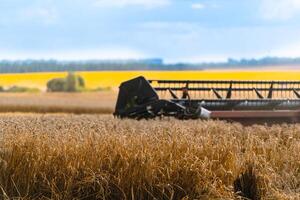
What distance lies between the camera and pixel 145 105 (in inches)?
516

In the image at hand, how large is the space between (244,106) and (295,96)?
7.08ft

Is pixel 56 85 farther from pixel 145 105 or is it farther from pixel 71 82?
pixel 145 105

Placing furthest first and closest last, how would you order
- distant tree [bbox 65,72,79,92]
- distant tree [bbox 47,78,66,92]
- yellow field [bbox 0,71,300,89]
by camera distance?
1. distant tree [bbox 65,72,79,92]
2. distant tree [bbox 47,78,66,92]
3. yellow field [bbox 0,71,300,89]

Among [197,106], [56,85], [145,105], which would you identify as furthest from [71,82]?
[145,105]

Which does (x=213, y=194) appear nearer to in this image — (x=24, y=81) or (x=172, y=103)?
(x=172, y=103)

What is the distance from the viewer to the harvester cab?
514 inches

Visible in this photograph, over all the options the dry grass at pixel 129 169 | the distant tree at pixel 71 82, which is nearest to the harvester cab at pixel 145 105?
the dry grass at pixel 129 169

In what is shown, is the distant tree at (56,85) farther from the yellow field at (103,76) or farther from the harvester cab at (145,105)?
the harvester cab at (145,105)

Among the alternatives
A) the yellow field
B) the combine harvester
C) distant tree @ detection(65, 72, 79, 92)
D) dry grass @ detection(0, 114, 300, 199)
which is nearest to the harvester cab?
the combine harvester

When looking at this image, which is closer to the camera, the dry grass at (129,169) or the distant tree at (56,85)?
the dry grass at (129,169)

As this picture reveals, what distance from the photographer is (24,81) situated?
3800 cm

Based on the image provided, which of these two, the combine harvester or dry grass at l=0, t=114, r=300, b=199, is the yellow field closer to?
the combine harvester

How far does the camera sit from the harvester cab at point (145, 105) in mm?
13047

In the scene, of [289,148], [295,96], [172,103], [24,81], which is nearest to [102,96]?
[24,81]
